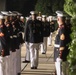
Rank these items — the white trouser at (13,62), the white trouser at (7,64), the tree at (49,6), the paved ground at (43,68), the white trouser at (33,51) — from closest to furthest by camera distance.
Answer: the white trouser at (7,64) < the white trouser at (13,62) < the paved ground at (43,68) < the white trouser at (33,51) < the tree at (49,6)

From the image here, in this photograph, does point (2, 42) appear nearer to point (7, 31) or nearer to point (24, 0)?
point (7, 31)

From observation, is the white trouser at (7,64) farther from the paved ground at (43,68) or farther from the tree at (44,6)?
the tree at (44,6)

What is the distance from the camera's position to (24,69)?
52.7 feet

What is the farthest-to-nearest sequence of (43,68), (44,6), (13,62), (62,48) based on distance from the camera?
(44,6), (43,68), (13,62), (62,48)

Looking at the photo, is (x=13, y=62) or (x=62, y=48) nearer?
(x=62, y=48)

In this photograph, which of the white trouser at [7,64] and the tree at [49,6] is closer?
the white trouser at [7,64]

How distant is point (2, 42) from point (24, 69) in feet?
15.2

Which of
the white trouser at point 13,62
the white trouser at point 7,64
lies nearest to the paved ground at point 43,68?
the white trouser at point 13,62

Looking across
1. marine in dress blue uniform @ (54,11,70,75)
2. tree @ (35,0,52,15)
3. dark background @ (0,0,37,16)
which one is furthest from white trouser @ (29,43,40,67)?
dark background @ (0,0,37,16)

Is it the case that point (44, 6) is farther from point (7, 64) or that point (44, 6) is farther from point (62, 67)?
point (62, 67)

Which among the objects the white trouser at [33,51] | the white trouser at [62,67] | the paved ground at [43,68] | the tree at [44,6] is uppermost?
the tree at [44,6]

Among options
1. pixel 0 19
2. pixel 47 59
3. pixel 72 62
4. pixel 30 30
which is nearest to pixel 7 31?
pixel 0 19

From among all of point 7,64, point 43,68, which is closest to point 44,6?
point 43,68

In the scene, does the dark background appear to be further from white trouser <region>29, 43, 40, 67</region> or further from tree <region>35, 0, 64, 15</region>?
white trouser <region>29, 43, 40, 67</region>
